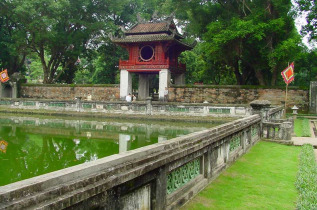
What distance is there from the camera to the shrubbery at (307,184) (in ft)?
13.2

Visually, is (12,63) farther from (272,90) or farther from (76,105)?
(272,90)

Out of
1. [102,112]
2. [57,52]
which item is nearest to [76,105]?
[102,112]

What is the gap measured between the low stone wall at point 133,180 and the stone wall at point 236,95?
20025 millimetres

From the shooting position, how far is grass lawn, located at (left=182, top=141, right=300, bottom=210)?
A: 13.5ft

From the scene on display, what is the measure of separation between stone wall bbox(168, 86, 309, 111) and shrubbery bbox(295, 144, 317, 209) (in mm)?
17754

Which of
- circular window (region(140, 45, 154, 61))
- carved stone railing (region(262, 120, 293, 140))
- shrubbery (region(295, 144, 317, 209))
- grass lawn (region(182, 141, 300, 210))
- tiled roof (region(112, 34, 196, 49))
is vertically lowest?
grass lawn (region(182, 141, 300, 210))

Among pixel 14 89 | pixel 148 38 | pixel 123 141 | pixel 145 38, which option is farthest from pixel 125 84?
pixel 123 141

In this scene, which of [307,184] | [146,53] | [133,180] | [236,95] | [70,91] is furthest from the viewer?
[70,91]

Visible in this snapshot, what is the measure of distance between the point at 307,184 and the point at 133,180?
351 cm

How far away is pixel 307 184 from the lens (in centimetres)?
488

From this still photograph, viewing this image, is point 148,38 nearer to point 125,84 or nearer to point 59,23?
point 125,84

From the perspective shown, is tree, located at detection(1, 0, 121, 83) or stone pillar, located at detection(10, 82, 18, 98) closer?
tree, located at detection(1, 0, 121, 83)

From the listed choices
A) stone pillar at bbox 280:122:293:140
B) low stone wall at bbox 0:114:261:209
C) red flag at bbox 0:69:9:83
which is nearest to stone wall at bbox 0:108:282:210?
low stone wall at bbox 0:114:261:209

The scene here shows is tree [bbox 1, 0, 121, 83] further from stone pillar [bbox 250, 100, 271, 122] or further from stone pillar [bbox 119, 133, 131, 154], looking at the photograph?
stone pillar [bbox 250, 100, 271, 122]
